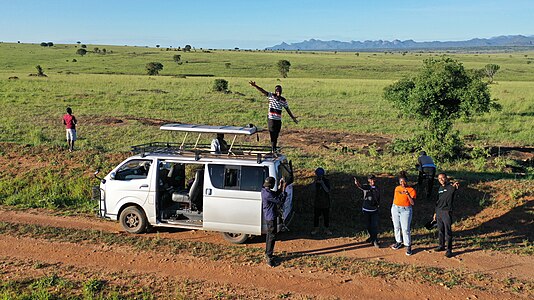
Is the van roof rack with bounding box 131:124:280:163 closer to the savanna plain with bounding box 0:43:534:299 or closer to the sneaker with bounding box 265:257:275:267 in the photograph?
the savanna plain with bounding box 0:43:534:299

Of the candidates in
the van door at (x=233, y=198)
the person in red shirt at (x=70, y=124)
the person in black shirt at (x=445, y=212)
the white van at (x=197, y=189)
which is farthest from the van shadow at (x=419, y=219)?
the person in red shirt at (x=70, y=124)

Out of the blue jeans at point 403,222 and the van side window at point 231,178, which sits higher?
the van side window at point 231,178

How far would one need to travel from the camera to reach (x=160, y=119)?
90.0ft

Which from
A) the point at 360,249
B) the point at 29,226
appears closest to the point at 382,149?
the point at 360,249

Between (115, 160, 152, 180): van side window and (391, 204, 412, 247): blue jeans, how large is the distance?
535cm

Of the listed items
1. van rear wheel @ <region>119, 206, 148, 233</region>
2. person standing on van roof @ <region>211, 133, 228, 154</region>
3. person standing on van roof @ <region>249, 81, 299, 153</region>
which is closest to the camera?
van rear wheel @ <region>119, 206, 148, 233</region>

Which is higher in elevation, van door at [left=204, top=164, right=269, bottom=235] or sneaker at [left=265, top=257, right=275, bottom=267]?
van door at [left=204, top=164, right=269, bottom=235]

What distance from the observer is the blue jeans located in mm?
9242

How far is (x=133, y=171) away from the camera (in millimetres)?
10828

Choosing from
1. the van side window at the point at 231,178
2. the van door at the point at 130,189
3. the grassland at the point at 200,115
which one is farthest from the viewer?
the grassland at the point at 200,115

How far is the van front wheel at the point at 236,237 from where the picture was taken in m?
9.73

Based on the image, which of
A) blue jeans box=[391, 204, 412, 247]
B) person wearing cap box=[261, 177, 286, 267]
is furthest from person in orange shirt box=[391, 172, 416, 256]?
person wearing cap box=[261, 177, 286, 267]

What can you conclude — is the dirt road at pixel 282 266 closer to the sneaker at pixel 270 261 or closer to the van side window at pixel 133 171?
the sneaker at pixel 270 261

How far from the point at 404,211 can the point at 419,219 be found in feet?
7.95
